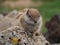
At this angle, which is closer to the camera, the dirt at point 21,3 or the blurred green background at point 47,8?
the blurred green background at point 47,8

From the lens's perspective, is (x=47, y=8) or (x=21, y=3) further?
(x=21, y=3)

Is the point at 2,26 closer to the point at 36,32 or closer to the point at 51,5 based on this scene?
the point at 36,32

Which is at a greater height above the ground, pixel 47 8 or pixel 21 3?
pixel 21 3

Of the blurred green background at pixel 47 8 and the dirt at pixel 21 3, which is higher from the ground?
the dirt at pixel 21 3

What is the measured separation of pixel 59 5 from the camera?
23.9 m

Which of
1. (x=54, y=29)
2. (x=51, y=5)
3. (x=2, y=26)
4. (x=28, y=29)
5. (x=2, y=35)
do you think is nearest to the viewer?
(x=2, y=35)

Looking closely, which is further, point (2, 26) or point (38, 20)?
point (2, 26)

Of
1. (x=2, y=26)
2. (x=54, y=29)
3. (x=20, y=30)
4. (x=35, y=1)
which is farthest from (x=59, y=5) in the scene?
(x=20, y=30)

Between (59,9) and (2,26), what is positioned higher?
(2,26)

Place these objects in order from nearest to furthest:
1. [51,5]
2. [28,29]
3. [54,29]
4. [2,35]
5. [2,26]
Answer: [2,35]
[28,29]
[2,26]
[54,29]
[51,5]

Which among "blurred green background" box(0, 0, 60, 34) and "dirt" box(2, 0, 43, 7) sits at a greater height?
"dirt" box(2, 0, 43, 7)

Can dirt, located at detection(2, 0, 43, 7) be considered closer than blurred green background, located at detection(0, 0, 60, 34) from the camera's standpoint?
No

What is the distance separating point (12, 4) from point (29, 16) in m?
16.2

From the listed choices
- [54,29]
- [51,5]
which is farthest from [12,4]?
[54,29]
